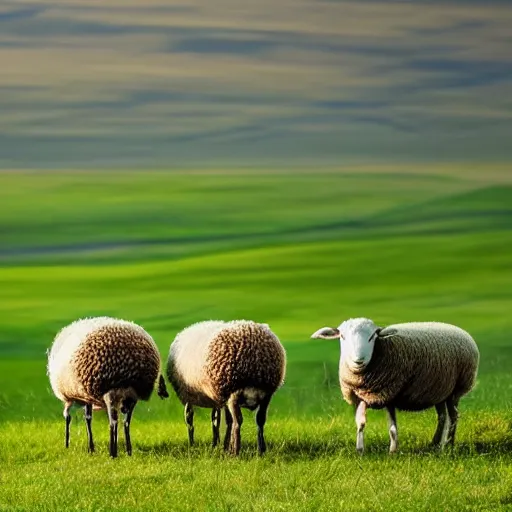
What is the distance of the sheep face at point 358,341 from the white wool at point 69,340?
2.32 meters

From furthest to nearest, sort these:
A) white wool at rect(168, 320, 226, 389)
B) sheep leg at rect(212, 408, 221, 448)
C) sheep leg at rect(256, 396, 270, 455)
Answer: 1. sheep leg at rect(212, 408, 221, 448)
2. white wool at rect(168, 320, 226, 389)
3. sheep leg at rect(256, 396, 270, 455)

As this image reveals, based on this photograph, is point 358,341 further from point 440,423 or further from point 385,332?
point 440,423

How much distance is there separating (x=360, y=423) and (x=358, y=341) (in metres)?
0.99

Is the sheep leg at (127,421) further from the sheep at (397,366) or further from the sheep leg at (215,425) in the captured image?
the sheep at (397,366)

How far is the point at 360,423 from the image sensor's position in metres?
15.8

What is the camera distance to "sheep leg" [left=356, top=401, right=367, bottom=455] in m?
15.7

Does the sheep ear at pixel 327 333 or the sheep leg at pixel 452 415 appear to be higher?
the sheep ear at pixel 327 333

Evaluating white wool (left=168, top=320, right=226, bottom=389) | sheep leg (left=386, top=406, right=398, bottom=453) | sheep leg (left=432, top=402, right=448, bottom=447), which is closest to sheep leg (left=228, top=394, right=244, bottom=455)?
white wool (left=168, top=320, right=226, bottom=389)

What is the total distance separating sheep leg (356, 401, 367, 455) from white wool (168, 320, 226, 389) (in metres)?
1.72

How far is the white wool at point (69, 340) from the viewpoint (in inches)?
636

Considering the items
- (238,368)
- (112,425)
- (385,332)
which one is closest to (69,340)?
(112,425)

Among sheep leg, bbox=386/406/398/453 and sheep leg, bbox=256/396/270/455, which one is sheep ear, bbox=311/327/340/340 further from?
sheep leg, bbox=386/406/398/453

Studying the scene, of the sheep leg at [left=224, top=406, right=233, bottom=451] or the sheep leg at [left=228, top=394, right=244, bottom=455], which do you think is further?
the sheep leg at [left=224, top=406, right=233, bottom=451]

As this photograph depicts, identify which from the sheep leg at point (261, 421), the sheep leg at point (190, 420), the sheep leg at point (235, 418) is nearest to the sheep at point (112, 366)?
the sheep leg at point (190, 420)
